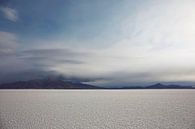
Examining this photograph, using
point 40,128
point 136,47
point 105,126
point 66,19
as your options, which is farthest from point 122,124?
point 66,19

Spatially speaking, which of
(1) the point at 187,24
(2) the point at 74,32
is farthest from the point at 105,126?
(1) the point at 187,24

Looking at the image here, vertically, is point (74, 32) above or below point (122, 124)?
above

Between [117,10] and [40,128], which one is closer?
[40,128]

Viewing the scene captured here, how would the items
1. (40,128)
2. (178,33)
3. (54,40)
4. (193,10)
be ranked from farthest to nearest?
1. (54,40)
2. (178,33)
3. (193,10)
4. (40,128)

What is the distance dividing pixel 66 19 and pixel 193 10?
7.76 feet

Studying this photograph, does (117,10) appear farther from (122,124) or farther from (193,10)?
(122,124)

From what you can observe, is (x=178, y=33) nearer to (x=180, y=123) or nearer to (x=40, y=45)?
(x=180, y=123)

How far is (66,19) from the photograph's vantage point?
4984mm

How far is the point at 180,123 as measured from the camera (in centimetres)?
432

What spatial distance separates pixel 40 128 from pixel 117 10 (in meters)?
2.48

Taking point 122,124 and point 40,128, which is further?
point 122,124

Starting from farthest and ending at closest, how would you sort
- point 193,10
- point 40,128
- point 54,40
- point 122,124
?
point 54,40 → point 193,10 → point 122,124 → point 40,128

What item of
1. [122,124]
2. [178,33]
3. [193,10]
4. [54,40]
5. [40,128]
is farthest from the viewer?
[54,40]

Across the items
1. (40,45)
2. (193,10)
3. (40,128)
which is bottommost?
(40,128)
